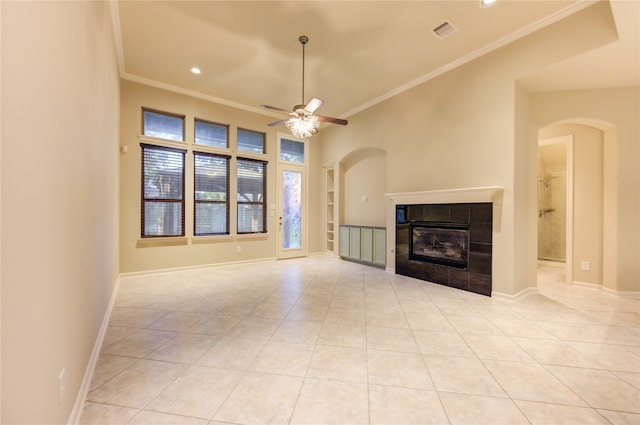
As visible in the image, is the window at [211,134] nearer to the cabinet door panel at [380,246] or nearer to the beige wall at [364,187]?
the beige wall at [364,187]

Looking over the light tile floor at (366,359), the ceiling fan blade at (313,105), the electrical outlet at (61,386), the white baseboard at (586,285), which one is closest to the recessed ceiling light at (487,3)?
the ceiling fan blade at (313,105)

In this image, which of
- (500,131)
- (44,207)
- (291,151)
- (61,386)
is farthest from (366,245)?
(44,207)

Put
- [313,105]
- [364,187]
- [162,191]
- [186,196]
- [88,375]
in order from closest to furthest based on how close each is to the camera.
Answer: [88,375] < [313,105] < [162,191] < [186,196] < [364,187]

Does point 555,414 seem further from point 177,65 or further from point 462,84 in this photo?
point 177,65

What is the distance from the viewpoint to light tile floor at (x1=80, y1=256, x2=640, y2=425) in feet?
5.00

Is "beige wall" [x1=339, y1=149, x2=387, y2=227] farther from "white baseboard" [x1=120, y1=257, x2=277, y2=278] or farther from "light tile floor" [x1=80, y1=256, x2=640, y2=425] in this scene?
"light tile floor" [x1=80, y1=256, x2=640, y2=425]

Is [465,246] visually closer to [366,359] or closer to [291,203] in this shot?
[366,359]

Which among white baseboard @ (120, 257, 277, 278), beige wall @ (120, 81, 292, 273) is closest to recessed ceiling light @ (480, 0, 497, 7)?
beige wall @ (120, 81, 292, 273)

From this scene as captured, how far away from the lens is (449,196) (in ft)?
12.7

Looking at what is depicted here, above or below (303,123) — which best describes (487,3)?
above

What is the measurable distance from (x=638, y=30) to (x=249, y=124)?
5.85 m

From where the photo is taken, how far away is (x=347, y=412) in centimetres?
151

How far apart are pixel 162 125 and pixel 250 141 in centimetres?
176

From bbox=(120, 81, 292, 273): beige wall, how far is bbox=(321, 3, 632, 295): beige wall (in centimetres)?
352
